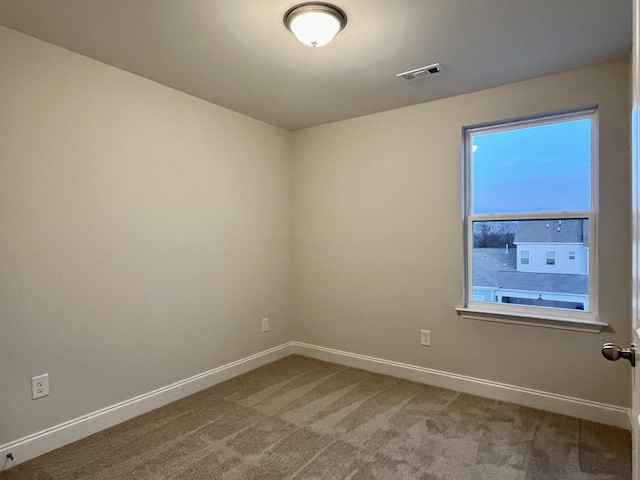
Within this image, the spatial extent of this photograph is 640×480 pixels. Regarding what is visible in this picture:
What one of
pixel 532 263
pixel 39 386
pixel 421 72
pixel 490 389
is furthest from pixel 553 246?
pixel 39 386

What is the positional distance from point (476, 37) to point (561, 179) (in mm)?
1255

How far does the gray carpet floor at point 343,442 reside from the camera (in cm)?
199

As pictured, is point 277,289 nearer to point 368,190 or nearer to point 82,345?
point 368,190

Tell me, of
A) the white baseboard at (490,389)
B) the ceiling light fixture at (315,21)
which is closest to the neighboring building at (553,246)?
the white baseboard at (490,389)

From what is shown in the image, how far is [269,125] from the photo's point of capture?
375cm

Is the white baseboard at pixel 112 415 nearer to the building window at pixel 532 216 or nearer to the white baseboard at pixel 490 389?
the white baseboard at pixel 490 389

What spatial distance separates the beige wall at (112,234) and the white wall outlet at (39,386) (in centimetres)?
3

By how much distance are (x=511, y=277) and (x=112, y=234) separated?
290 cm

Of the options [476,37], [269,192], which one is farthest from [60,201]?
[476,37]

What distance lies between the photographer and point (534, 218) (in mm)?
2783

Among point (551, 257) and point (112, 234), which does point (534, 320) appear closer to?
point (551, 257)

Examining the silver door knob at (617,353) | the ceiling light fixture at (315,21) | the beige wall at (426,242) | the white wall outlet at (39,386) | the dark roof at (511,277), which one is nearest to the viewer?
the silver door knob at (617,353)

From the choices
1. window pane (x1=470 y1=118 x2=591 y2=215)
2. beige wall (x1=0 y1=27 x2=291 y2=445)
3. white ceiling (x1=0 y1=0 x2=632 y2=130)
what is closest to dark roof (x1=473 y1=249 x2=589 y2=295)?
window pane (x1=470 y1=118 x2=591 y2=215)

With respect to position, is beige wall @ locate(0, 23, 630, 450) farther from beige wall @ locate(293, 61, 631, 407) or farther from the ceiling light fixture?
the ceiling light fixture
